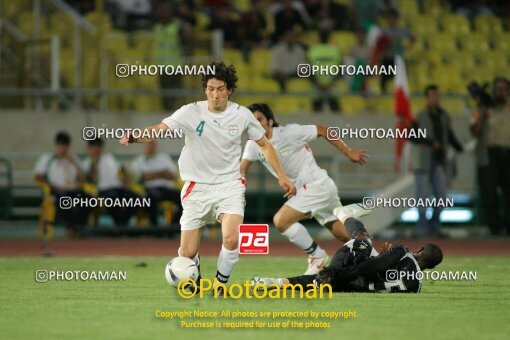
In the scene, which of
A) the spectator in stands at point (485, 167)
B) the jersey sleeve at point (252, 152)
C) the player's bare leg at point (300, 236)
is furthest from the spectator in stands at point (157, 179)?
the jersey sleeve at point (252, 152)

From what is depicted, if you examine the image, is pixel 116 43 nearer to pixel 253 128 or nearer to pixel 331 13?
pixel 331 13

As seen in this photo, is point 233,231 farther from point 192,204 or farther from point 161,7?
point 161,7

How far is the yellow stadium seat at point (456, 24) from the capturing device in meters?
28.4

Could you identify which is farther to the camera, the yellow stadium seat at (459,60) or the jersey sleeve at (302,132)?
the yellow stadium seat at (459,60)

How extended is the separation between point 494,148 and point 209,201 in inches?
410

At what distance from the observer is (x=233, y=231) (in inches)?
444

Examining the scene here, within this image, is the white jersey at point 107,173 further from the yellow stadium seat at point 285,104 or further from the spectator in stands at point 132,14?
the spectator in stands at point 132,14

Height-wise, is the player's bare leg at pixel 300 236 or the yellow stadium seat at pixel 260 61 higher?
the yellow stadium seat at pixel 260 61

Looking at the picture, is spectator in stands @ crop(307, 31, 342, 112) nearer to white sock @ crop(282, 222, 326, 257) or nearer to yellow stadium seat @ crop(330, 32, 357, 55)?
yellow stadium seat @ crop(330, 32, 357, 55)

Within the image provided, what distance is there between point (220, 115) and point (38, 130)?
39.1 feet

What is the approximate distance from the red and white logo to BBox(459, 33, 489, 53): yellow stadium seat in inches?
677

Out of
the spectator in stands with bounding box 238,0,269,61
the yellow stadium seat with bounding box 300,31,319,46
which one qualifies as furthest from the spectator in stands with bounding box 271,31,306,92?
the yellow stadium seat with bounding box 300,31,319,46

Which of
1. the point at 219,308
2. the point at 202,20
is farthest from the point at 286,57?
the point at 219,308

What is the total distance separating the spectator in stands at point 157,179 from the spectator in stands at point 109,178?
0.31 metres
